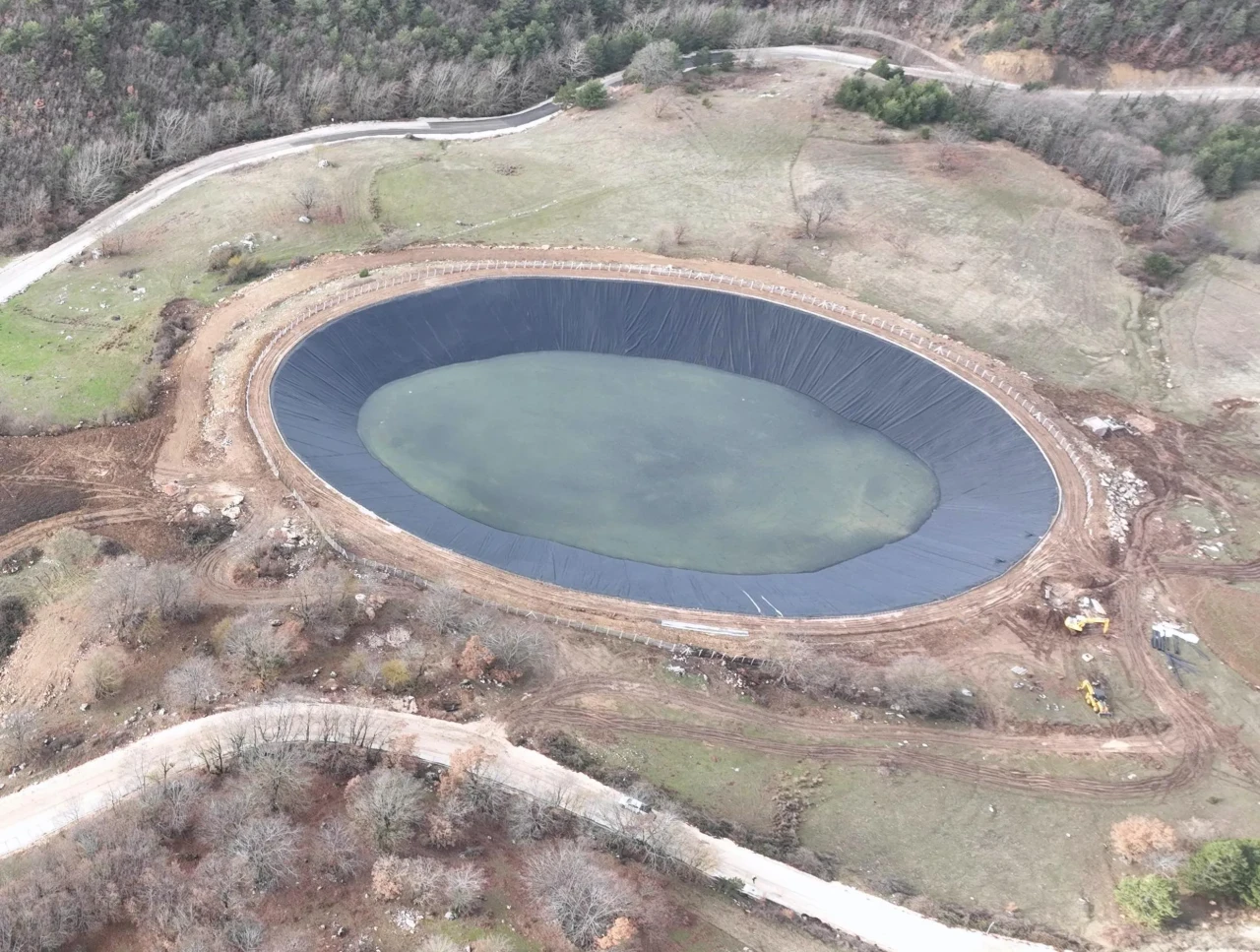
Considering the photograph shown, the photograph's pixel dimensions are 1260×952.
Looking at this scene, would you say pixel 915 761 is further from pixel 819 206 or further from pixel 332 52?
pixel 332 52

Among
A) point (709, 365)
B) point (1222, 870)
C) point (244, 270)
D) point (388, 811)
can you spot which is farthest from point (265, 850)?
point (244, 270)

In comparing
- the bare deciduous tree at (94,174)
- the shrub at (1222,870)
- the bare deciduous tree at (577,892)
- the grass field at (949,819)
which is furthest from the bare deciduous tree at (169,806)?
the bare deciduous tree at (94,174)

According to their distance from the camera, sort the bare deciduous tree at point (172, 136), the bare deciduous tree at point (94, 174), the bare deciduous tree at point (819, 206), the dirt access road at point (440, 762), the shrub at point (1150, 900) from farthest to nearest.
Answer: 1. the bare deciduous tree at point (172, 136)
2. the bare deciduous tree at point (819, 206)
3. the bare deciduous tree at point (94, 174)
4. the dirt access road at point (440, 762)
5. the shrub at point (1150, 900)

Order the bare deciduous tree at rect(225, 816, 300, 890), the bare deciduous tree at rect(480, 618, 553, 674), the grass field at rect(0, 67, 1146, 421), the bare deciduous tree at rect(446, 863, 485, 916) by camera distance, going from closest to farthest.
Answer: the bare deciduous tree at rect(225, 816, 300, 890) → the bare deciduous tree at rect(446, 863, 485, 916) → the bare deciduous tree at rect(480, 618, 553, 674) → the grass field at rect(0, 67, 1146, 421)

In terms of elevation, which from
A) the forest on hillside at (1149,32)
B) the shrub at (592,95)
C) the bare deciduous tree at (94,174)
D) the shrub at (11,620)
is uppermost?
the forest on hillside at (1149,32)

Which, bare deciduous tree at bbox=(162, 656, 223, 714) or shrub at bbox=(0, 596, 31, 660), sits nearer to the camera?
bare deciduous tree at bbox=(162, 656, 223, 714)

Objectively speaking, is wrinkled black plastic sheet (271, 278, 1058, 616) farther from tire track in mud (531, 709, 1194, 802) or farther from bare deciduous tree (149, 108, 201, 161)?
bare deciduous tree (149, 108, 201, 161)

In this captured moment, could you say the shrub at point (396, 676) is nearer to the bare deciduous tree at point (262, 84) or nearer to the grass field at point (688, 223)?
the grass field at point (688, 223)

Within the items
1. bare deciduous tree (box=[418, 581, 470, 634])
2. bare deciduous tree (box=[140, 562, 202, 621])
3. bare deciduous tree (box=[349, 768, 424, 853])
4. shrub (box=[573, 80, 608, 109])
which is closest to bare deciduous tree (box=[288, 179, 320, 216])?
shrub (box=[573, 80, 608, 109])
